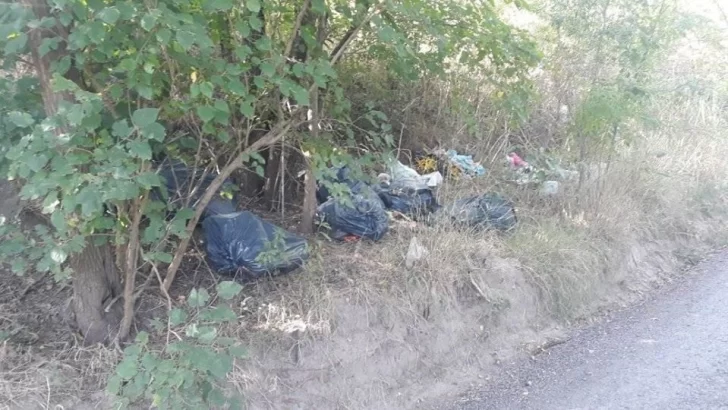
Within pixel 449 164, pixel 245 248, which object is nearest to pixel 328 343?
pixel 245 248

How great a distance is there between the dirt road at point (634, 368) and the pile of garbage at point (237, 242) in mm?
1436

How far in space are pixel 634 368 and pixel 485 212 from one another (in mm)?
1688

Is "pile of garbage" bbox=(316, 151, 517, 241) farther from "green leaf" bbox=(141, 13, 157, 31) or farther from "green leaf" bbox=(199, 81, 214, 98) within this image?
"green leaf" bbox=(141, 13, 157, 31)

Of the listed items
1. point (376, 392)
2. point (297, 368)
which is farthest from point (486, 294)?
point (297, 368)

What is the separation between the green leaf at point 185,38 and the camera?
2557 mm

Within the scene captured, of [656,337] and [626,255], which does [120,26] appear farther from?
[626,255]

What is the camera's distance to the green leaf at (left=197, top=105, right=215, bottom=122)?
2.97m

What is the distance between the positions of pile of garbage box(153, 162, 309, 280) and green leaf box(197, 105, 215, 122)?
1.03 meters

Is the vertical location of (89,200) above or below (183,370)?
above

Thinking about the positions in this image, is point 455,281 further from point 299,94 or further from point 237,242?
point 299,94

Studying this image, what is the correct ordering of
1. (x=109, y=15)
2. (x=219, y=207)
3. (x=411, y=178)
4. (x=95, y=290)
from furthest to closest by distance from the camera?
1. (x=411, y=178)
2. (x=219, y=207)
3. (x=95, y=290)
4. (x=109, y=15)

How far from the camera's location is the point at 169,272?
149 inches

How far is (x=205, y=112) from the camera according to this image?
2988 mm

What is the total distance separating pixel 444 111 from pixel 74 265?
3.88 meters
